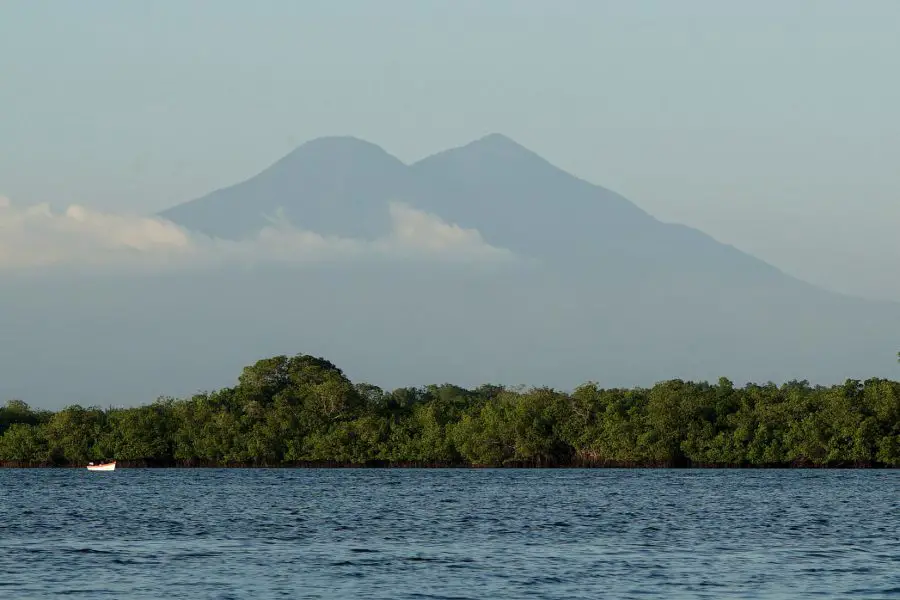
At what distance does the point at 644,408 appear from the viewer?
182 metres

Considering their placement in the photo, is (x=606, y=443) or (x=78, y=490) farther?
(x=606, y=443)

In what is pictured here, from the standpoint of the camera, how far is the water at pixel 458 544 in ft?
166

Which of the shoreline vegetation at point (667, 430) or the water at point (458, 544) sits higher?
the shoreline vegetation at point (667, 430)

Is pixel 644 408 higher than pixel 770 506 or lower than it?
higher

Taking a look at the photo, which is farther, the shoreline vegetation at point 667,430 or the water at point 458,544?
the shoreline vegetation at point 667,430

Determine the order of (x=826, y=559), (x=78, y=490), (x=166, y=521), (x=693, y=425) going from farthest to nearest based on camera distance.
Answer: (x=693, y=425)
(x=78, y=490)
(x=166, y=521)
(x=826, y=559)

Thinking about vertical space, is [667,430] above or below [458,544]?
above

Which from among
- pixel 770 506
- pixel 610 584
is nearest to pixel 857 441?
pixel 770 506

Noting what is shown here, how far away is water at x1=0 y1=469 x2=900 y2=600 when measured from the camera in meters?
50.5

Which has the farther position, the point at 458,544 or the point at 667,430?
the point at 667,430

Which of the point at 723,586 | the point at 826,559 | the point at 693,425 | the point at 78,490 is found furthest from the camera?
the point at 693,425

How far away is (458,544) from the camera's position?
217 ft

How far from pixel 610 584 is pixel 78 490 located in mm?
92116

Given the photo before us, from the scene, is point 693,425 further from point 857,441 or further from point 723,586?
point 723,586
